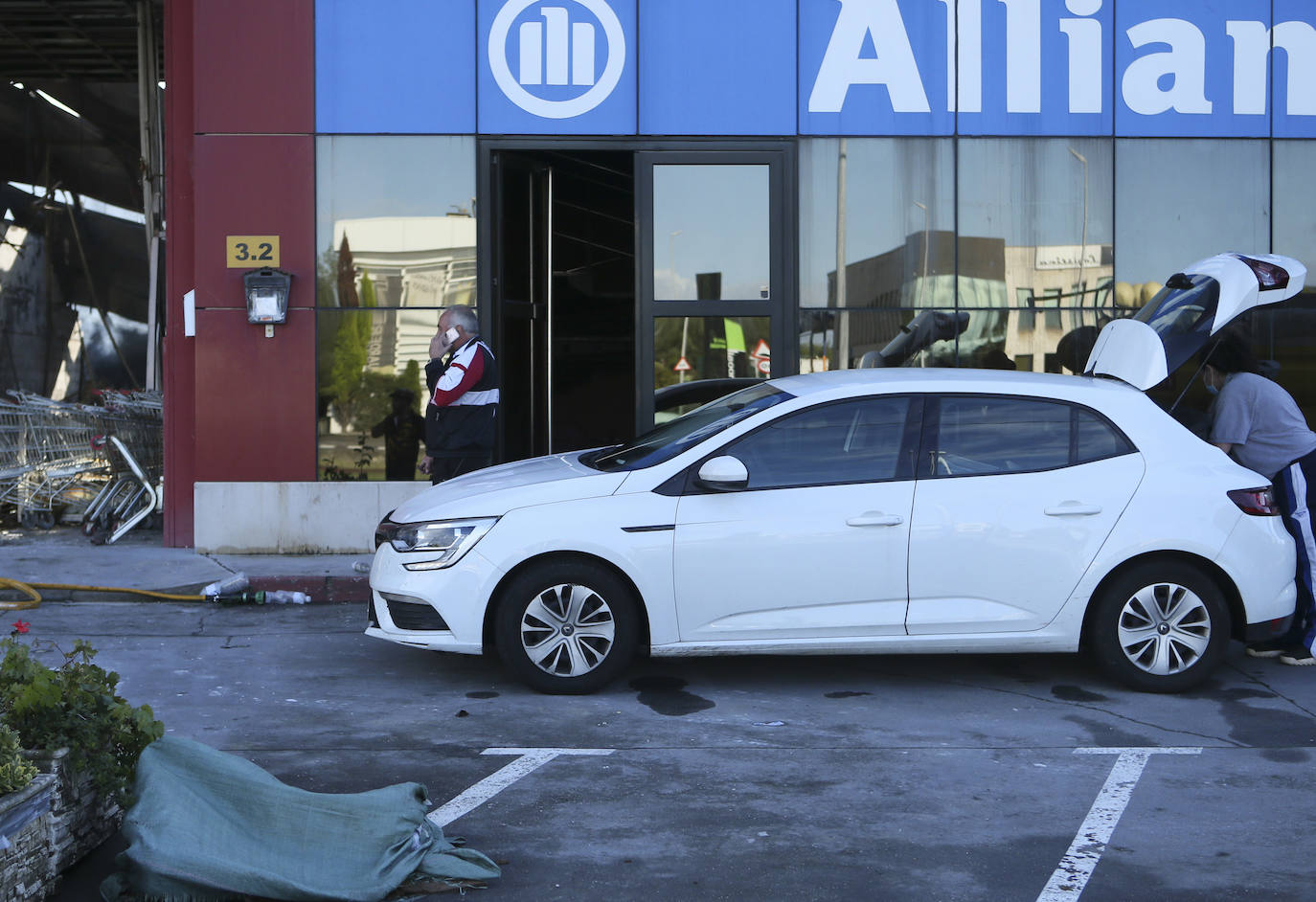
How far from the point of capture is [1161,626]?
688 centimetres

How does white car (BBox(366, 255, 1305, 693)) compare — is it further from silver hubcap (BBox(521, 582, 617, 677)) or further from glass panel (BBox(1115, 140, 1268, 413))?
glass panel (BBox(1115, 140, 1268, 413))

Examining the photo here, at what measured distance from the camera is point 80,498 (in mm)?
13133

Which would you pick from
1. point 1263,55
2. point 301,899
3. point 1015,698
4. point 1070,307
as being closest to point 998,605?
point 1015,698

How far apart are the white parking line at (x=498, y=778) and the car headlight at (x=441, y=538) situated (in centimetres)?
119

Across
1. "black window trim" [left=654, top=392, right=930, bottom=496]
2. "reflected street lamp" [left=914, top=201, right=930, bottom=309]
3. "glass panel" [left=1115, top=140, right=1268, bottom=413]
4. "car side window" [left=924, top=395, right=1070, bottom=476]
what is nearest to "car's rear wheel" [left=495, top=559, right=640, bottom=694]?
"black window trim" [left=654, top=392, right=930, bottom=496]

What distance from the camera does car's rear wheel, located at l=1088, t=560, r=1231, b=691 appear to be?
6.84 m

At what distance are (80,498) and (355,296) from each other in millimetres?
3715

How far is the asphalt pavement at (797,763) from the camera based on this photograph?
4445 mm

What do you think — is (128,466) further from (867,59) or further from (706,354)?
(867,59)

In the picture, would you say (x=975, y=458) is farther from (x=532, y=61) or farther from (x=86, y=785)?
(x=532, y=61)

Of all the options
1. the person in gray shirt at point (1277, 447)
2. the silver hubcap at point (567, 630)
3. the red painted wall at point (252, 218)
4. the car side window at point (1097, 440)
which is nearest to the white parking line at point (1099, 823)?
the car side window at point (1097, 440)

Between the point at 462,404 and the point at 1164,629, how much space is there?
499 centimetres

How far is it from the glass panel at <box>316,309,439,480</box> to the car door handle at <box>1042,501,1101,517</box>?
20.6 ft

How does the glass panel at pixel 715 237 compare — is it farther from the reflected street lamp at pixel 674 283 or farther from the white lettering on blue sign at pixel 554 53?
the white lettering on blue sign at pixel 554 53
